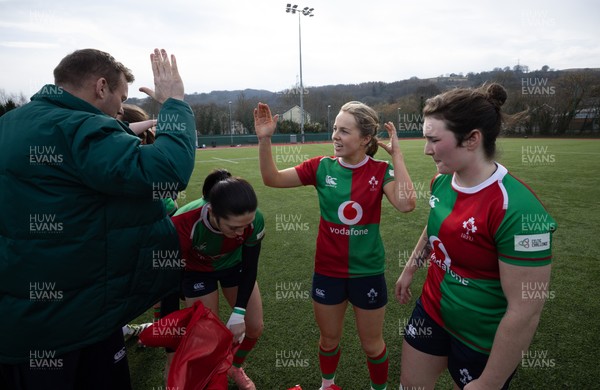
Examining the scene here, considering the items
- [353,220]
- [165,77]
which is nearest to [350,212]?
[353,220]

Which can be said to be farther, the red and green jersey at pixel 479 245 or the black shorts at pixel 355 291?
the black shorts at pixel 355 291

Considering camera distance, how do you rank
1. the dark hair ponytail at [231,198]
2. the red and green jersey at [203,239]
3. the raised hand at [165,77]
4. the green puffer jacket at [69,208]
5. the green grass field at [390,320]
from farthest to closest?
1. the green grass field at [390,320]
2. the red and green jersey at [203,239]
3. the dark hair ponytail at [231,198]
4. the raised hand at [165,77]
5. the green puffer jacket at [69,208]

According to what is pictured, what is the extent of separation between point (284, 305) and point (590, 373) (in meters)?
3.00

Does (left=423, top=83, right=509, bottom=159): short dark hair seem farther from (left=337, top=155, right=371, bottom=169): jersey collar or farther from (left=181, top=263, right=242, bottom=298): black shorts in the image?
(left=181, top=263, right=242, bottom=298): black shorts

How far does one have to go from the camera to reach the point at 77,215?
1.65m

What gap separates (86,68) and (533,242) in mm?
2222

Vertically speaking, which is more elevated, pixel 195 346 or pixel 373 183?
pixel 373 183

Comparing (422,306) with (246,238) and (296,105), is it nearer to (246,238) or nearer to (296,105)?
(246,238)

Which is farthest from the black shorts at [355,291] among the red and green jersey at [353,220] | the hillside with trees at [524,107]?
the hillside with trees at [524,107]

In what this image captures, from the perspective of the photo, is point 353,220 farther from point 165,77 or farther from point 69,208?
point 69,208

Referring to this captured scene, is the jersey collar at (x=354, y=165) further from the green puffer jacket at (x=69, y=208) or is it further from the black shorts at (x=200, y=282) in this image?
the green puffer jacket at (x=69, y=208)

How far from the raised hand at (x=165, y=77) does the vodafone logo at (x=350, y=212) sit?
142cm

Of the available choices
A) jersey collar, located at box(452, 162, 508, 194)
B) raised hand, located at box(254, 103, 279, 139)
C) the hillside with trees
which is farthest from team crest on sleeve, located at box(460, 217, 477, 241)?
the hillside with trees

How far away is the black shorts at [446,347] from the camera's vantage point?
6.00 feet
